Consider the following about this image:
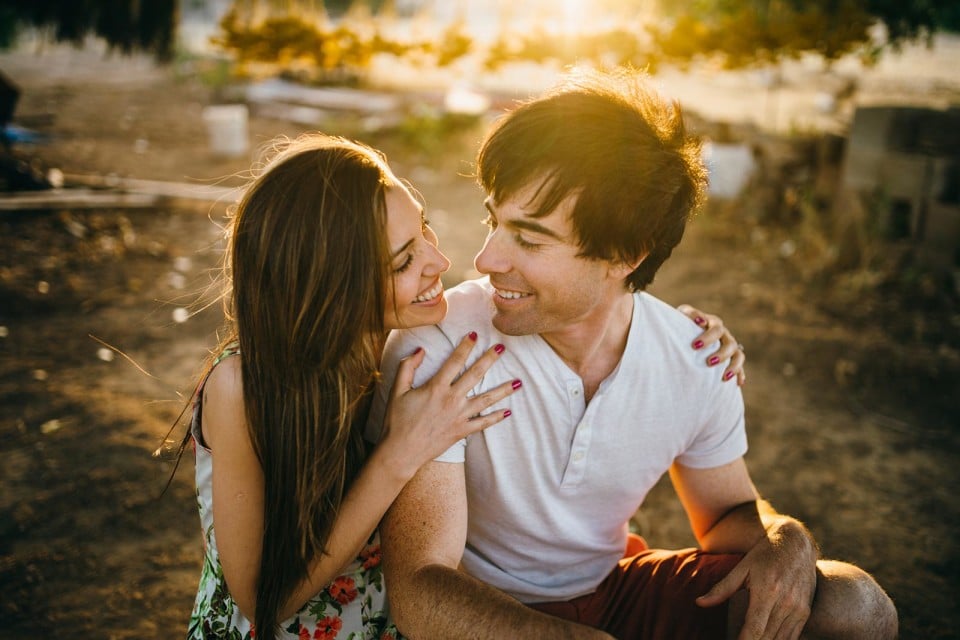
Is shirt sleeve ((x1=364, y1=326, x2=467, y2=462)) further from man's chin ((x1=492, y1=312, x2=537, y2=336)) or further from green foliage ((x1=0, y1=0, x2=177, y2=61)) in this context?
green foliage ((x1=0, y1=0, x2=177, y2=61))

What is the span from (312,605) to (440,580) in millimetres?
467

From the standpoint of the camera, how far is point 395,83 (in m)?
15.5

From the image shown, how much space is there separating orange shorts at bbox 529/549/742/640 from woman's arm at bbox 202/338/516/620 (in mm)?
739

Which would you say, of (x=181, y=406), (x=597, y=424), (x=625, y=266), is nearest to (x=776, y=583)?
(x=597, y=424)

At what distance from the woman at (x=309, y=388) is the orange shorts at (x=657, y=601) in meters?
0.78

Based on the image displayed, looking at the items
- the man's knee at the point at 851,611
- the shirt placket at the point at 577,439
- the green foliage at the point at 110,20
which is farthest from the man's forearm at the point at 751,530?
the green foliage at the point at 110,20

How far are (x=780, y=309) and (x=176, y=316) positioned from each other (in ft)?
15.9

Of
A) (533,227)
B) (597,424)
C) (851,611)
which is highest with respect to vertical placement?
(533,227)

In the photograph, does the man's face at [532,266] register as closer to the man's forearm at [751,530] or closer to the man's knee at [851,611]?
the man's forearm at [751,530]

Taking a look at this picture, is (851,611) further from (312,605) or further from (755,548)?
(312,605)

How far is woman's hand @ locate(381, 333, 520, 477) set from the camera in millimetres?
2119

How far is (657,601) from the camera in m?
2.52

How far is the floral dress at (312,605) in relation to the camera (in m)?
2.25

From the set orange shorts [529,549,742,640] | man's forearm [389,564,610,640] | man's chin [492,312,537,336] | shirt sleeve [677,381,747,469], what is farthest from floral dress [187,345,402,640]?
shirt sleeve [677,381,747,469]
